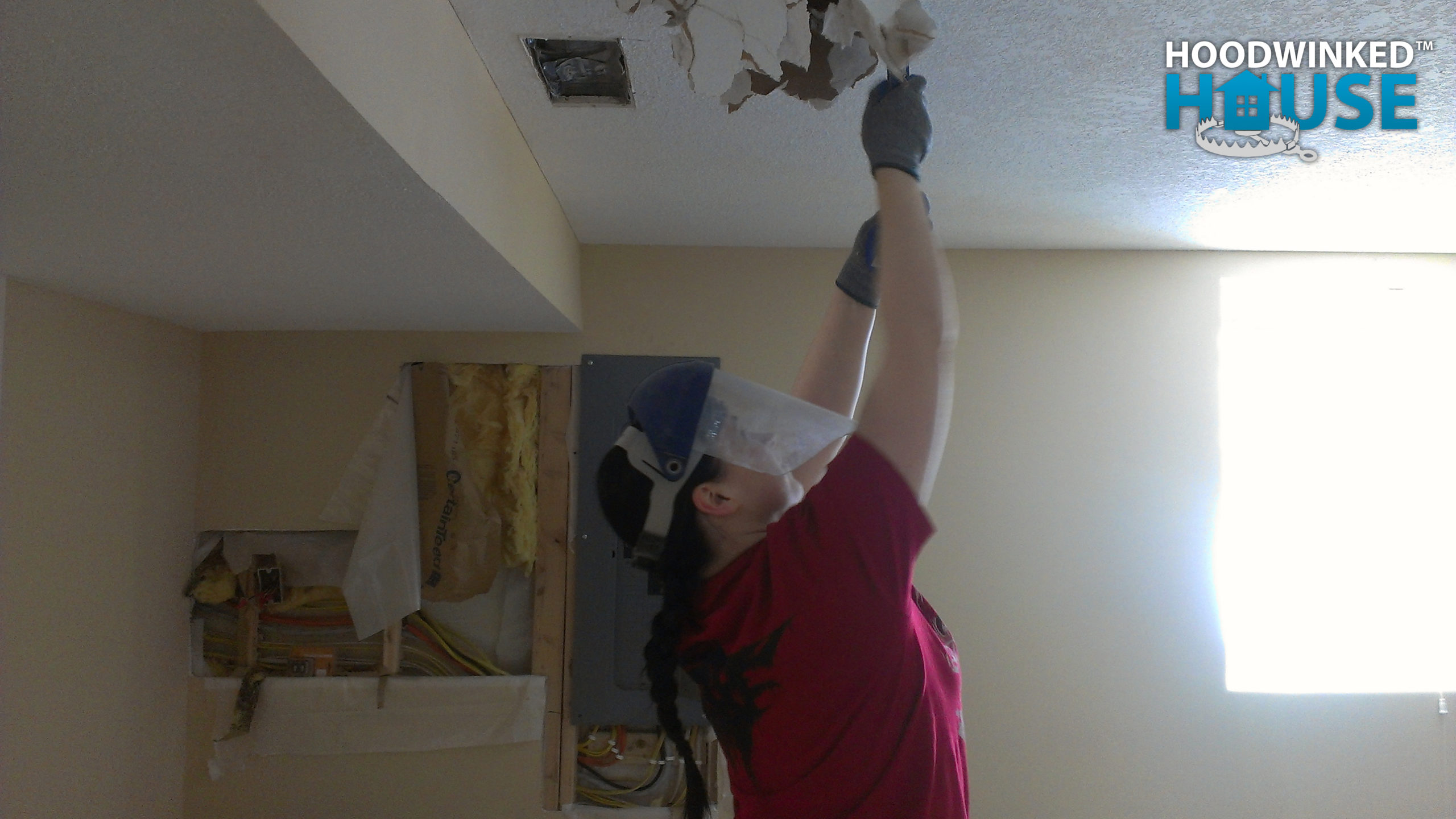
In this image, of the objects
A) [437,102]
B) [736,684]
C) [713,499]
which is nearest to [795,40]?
[713,499]

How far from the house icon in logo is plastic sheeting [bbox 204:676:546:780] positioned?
3.00m

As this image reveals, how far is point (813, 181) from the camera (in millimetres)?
2926

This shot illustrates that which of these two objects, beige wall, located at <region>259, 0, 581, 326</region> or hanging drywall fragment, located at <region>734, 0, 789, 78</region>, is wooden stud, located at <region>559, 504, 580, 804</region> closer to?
beige wall, located at <region>259, 0, 581, 326</region>

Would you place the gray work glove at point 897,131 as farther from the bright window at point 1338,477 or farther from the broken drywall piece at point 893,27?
the bright window at point 1338,477

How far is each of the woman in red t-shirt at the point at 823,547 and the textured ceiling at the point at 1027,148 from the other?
101cm

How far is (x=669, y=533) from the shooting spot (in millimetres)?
1098

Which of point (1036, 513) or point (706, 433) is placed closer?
point (706, 433)

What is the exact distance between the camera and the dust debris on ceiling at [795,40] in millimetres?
1084

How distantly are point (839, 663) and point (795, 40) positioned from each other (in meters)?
0.73

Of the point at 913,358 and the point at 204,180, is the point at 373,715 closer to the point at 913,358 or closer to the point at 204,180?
the point at 204,180

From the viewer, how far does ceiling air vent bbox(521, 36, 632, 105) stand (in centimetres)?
202

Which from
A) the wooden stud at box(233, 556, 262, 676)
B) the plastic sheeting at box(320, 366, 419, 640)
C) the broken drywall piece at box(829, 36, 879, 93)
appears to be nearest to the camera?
the broken drywall piece at box(829, 36, 879, 93)

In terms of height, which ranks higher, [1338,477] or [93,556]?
[1338,477]

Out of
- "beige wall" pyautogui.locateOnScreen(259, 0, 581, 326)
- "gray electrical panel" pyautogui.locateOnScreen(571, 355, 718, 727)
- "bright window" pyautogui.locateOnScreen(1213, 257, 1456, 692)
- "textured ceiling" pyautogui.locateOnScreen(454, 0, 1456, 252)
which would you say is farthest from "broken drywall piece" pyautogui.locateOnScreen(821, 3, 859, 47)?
"bright window" pyautogui.locateOnScreen(1213, 257, 1456, 692)
